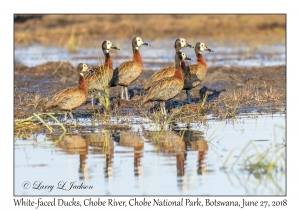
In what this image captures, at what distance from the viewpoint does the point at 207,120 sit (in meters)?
11.8

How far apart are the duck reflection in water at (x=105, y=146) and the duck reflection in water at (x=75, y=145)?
0.11 m

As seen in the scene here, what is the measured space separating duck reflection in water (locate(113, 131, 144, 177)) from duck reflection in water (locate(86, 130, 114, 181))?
0.16 meters

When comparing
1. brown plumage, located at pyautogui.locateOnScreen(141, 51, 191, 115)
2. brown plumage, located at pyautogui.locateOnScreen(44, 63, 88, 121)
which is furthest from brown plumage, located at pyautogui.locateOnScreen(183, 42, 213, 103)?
brown plumage, located at pyautogui.locateOnScreen(44, 63, 88, 121)

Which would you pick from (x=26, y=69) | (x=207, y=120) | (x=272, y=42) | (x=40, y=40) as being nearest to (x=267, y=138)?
(x=207, y=120)

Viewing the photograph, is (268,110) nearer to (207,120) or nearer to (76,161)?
(207,120)

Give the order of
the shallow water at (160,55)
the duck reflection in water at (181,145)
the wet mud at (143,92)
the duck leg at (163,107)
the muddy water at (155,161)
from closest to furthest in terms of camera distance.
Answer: the muddy water at (155,161)
the duck reflection in water at (181,145)
the duck leg at (163,107)
the wet mud at (143,92)
the shallow water at (160,55)

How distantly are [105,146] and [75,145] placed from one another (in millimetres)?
441

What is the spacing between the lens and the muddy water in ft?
24.9

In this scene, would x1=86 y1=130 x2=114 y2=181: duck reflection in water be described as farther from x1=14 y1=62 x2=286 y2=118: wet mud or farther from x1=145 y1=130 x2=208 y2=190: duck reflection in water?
x1=14 y1=62 x2=286 y2=118: wet mud

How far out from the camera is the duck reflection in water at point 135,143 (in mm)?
8287

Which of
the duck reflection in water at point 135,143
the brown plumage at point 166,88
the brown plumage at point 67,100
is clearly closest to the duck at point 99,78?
the brown plumage at point 166,88

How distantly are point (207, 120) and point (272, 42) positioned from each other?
17243mm

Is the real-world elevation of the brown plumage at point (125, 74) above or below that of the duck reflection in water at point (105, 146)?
above

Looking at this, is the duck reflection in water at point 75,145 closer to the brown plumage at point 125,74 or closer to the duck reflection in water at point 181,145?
the duck reflection in water at point 181,145
